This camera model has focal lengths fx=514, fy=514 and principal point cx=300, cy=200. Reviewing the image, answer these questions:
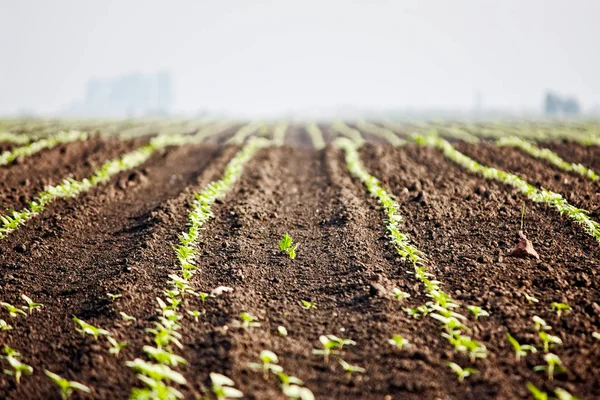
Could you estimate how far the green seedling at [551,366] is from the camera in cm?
385

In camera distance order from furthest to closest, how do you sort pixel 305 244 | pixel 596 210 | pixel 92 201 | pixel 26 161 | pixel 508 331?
pixel 26 161, pixel 92 201, pixel 596 210, pixel 305 244, pixel 508 331

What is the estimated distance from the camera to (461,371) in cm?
391

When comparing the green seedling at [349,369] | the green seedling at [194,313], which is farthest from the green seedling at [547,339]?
the green seedling at [194,313]

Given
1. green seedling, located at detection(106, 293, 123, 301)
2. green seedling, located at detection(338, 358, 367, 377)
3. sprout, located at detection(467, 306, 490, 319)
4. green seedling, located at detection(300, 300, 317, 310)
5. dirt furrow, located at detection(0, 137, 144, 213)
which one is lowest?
green seedling, located at detection(338, 358, 367, 377)

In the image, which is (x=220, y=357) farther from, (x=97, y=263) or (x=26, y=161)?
(x=26, y=161)

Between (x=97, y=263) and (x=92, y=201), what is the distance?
3.38 meters

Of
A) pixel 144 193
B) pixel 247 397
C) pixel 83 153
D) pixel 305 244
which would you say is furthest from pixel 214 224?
pixel 83 153

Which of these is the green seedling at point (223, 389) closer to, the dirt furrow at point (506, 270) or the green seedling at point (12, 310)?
the dirt furrow at point (506, 270)

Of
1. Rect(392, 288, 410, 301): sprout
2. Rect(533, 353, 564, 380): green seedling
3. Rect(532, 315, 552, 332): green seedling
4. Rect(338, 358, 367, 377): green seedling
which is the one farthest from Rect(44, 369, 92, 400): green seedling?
Rect(532, 315, 552, 332): green seedling

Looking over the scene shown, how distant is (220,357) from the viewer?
4195mm

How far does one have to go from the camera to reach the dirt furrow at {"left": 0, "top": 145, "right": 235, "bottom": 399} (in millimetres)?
4133

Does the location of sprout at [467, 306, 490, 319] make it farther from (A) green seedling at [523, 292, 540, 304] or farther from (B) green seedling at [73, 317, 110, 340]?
(B) green seedling at [73, 317, 110, 340]

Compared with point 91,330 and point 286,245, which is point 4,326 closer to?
point 91,330

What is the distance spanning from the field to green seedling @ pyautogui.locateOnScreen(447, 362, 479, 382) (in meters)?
0.04
